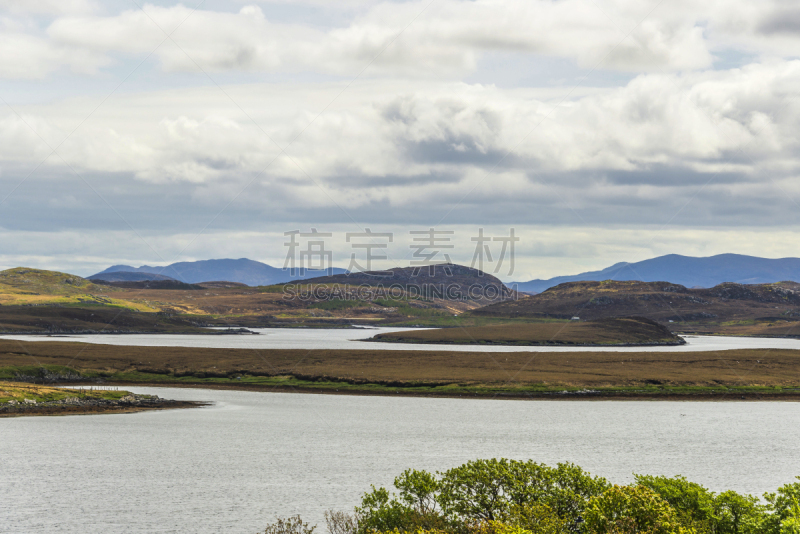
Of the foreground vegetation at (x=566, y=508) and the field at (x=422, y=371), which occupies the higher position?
the foreground vegetation at (x=566, y=508)

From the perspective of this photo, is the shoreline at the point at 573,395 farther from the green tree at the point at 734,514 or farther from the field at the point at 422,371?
the green tree at the point at 734,514

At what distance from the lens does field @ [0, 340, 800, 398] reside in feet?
321

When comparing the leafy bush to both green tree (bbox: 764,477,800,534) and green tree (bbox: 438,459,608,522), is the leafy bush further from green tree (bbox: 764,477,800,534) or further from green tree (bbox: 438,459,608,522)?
green tree (bbox: 764,477,800,534)

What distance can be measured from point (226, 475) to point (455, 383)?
56.3 meters

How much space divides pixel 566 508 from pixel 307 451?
115ft

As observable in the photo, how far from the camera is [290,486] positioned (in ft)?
147

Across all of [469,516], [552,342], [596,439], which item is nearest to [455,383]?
[596,439]

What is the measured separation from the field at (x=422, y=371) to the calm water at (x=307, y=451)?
368 inches

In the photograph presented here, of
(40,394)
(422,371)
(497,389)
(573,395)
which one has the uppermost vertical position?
(422,371)

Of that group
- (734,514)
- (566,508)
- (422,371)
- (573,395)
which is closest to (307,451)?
(566,508)

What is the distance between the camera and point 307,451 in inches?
2235

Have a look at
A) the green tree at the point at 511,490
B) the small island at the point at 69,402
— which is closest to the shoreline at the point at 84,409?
the small island at the point at 69,402

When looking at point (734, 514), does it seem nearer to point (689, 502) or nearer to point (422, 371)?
point (689, 502)

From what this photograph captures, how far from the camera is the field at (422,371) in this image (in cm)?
9794
